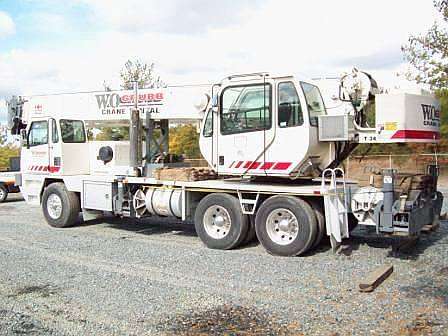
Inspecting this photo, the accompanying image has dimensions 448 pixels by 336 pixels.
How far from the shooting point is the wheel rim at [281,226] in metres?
8.81

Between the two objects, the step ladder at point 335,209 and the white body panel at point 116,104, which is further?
the white body panel at point 116,104

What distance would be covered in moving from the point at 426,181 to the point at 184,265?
4392 mm

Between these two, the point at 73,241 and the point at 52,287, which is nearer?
the point at 52,287

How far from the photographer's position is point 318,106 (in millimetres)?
9258

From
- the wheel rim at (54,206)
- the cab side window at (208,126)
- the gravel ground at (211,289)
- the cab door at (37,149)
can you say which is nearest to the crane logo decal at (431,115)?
the gravel ground at (211,289)

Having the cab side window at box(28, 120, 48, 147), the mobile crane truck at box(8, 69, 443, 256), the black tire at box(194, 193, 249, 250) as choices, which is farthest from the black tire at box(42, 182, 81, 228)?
the black tire at box(194, 193, 249, 250)

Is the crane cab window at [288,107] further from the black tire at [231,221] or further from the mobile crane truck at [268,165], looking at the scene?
the black tire at [231,221]

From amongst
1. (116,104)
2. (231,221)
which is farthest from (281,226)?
(116,104)

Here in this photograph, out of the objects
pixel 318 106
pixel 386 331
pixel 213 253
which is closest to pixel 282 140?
pixel 318 106

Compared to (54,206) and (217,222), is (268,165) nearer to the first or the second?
(217,222)

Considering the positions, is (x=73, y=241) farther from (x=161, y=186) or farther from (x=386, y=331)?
(x=386, y=331)

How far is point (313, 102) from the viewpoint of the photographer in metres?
9.16

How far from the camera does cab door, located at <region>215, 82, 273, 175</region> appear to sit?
924 centimetres

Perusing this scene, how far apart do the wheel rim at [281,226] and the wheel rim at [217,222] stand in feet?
3.20
